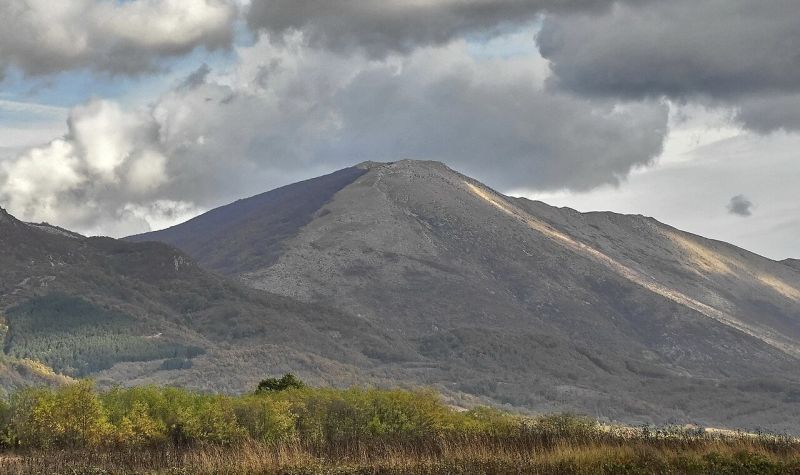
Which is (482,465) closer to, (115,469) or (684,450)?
(684,450)

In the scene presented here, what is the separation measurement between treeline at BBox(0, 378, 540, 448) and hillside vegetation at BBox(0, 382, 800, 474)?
178 millimetres

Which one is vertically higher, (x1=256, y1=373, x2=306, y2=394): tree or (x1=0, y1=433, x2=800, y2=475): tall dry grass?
(x1=256, y1=373, x2=306, y2=394): tree

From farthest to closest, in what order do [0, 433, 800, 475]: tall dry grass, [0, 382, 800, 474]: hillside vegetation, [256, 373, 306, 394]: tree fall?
[256, 373, 306, 394]: tree → [0, 382, 800, 474]: hillside vegetation → [0, 433, 800, 475]: tall dry grass

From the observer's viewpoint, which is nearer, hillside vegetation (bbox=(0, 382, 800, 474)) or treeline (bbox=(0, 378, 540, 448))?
hillside vegetation (bbox=(0, 382, 800, 474))

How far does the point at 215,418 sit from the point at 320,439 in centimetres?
1172

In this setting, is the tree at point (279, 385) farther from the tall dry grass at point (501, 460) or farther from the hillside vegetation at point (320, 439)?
the tall dry grass at point (501, 460)

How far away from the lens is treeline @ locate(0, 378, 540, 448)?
115500 mm

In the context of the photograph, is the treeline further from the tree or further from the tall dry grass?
the tall dry grass

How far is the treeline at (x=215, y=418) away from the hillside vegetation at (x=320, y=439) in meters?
0.18

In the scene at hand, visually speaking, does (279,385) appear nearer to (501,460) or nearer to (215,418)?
(215,418)

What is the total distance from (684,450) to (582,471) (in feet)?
46.6

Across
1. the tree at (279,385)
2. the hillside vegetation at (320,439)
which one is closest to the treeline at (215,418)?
the hillside vegetation at (320,439)

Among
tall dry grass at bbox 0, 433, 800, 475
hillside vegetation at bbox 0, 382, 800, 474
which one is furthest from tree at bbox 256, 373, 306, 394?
tall dry grass at bbox 0, 433, 800, 475

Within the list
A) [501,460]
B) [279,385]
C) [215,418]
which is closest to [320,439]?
[215,418]
